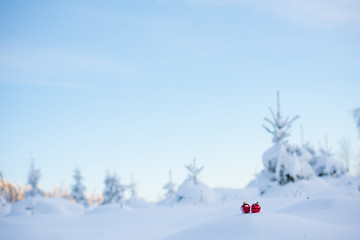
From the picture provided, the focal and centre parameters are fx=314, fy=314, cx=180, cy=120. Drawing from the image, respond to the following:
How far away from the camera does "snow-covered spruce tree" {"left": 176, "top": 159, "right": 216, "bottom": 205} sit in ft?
68.8

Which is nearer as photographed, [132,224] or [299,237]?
[299,237]

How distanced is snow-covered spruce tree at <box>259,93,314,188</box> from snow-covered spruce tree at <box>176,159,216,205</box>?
4535mm

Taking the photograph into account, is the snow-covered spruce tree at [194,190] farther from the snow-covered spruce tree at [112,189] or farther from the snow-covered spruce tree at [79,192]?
the snow-covered spruce tree at [79,192]

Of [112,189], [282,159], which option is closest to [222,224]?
[282,159]

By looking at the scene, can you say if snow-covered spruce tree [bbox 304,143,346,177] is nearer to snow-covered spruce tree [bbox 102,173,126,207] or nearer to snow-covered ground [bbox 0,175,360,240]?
snow-covered ground [bbox 0,175,360,240]

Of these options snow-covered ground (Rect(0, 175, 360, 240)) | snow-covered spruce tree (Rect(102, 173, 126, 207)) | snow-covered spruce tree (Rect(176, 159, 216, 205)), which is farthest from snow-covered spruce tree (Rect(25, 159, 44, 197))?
snow-covered ground (Rect(0, 175, 360, 240))

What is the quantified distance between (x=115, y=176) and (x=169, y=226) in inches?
1338

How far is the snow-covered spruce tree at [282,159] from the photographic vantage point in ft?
58.3

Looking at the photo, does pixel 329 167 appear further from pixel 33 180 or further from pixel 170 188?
pixel 33 180

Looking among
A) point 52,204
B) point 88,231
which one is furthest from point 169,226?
point 52,204

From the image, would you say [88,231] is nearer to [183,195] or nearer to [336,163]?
[183,195]

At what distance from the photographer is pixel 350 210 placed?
7.14 meters

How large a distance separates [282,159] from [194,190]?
21.6ft

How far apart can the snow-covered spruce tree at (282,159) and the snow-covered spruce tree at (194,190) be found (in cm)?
453
